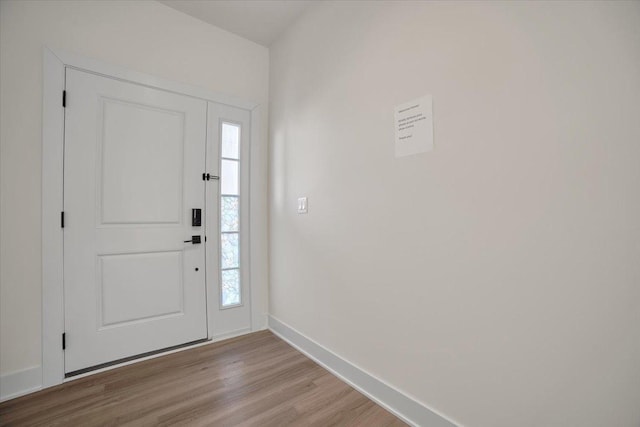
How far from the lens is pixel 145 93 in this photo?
2260mm

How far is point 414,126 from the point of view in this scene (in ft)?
4.93

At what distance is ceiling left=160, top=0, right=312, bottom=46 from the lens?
7.62 ft

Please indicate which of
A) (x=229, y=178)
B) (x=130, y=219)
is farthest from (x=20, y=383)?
(x=229, y=178)

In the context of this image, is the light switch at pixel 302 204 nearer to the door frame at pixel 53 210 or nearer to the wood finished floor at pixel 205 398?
the wood finished floor at pixel 205 398

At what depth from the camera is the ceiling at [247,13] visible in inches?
91.4

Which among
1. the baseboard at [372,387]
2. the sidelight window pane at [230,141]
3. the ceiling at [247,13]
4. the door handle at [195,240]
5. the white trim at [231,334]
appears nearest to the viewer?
the baseboard at [372,387]

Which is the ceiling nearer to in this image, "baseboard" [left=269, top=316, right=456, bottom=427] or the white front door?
the white front door

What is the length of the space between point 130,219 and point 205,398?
148 cm

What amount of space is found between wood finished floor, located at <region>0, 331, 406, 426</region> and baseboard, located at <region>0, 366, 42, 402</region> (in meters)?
0.04

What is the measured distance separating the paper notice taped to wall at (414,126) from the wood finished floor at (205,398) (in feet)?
5.11

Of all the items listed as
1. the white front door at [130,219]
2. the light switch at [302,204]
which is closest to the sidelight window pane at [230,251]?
the white front door at [130,219]

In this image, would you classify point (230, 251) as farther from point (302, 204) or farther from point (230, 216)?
point (302, 204)

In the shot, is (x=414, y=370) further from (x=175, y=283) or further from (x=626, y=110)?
(x=175, y=283)

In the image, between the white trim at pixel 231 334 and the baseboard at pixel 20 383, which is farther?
the white trim at pixel 231 334
